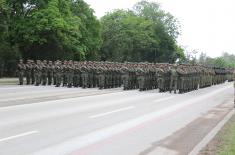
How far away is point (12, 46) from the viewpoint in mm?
50844

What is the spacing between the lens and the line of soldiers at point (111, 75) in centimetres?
3209

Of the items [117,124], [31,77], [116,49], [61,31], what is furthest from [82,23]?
[117,124]

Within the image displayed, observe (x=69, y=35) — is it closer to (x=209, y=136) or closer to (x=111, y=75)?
(x=111, y=75)

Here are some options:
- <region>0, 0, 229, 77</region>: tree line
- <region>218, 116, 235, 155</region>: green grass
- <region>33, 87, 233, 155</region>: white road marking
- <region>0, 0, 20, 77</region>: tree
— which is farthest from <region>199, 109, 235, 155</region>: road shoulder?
<region>0, 0, 20, 77</region>: tree

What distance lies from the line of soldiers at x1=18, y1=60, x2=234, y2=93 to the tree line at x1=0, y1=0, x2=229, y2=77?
28.5 feet

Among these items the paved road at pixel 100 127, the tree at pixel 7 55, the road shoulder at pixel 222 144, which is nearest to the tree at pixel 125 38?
the tree at pixel 7 55

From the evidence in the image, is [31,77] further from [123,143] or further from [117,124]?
[123,143]

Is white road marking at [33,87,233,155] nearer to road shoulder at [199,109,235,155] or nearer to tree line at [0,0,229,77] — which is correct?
road shoulder at [199,109,235,155]

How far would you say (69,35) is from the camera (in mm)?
54906

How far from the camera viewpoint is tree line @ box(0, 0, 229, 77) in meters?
51.1

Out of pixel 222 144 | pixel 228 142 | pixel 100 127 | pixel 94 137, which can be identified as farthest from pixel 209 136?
pixel 100 127

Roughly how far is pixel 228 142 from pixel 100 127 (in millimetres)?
3496

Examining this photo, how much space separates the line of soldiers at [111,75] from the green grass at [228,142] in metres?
18.0

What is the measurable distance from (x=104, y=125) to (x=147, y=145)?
10.0ft
